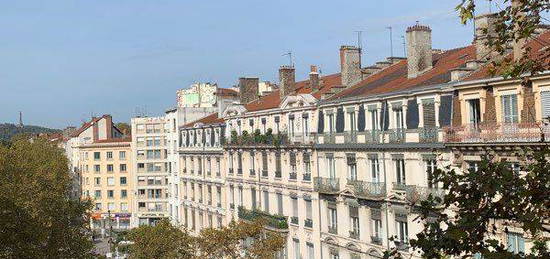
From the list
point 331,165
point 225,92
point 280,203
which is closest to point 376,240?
point 331,165

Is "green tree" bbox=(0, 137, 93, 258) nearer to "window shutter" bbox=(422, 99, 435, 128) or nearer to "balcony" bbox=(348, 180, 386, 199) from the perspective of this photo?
"balcony" bbox=(348, 180, 386, 199)

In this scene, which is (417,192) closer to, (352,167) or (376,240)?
(376,240)

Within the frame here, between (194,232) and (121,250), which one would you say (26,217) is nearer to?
(194,232)

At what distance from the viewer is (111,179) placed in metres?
96.6

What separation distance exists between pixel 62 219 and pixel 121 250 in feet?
117

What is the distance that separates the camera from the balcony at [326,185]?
3921 centimetres

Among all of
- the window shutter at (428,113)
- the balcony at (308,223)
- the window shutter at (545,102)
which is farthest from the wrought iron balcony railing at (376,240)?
the window shutter at (545,102)

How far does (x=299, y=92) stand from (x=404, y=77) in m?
13.0

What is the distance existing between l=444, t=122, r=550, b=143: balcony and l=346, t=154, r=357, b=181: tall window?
27.4 ft

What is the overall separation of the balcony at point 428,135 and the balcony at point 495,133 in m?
0.82

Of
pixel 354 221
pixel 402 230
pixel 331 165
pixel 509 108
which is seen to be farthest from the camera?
pixel 331 165

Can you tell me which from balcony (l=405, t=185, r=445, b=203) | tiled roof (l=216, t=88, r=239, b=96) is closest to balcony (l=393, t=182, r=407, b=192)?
balcony (l=405, t=185, r=445, b=203)

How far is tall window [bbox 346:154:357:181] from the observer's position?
3769cm

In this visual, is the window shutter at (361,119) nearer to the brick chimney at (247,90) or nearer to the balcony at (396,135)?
the balcony at (396,135)
